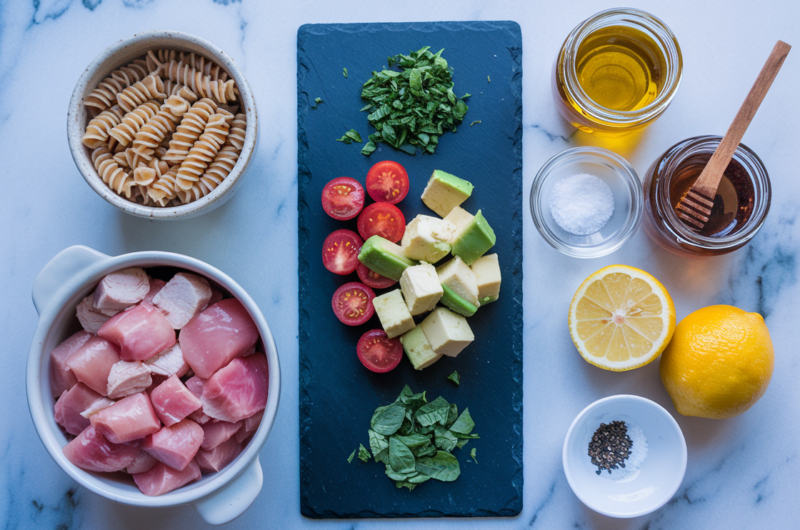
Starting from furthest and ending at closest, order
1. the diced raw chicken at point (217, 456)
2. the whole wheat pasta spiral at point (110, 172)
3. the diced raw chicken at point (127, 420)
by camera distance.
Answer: the whole wheat pasta spiral at point (110, 172)
the diced raw chicken at point (217, 456)
the diced raw chicken at point (127, 420)

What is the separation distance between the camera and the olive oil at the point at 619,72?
164 centimetres

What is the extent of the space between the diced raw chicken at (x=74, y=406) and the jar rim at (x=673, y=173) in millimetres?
1641

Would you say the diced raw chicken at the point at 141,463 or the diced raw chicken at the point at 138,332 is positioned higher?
the diced raw chicken at the point at 138,332

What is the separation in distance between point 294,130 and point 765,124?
152cm

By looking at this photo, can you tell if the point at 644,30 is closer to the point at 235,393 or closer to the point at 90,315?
the point at 235,393

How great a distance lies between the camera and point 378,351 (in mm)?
1621

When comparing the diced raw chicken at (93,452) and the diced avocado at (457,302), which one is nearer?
the diced raw chicken at (93,452)

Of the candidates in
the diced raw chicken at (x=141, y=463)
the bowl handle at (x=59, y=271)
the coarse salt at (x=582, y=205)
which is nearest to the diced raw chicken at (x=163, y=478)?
the diced raw chicken at (x=141, y=463)

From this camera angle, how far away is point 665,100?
5.08 feet

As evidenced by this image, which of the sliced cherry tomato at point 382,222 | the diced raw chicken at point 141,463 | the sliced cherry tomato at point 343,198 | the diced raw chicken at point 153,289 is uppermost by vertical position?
the sliced cherry tomato at point 343,198

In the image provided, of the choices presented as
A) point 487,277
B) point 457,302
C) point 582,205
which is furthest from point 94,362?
point 582,205

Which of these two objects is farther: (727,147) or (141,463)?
(727,147)

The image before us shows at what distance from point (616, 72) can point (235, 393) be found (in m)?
1.47

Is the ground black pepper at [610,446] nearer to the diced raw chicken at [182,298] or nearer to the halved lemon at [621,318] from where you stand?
the halved lemon at [621,318]
